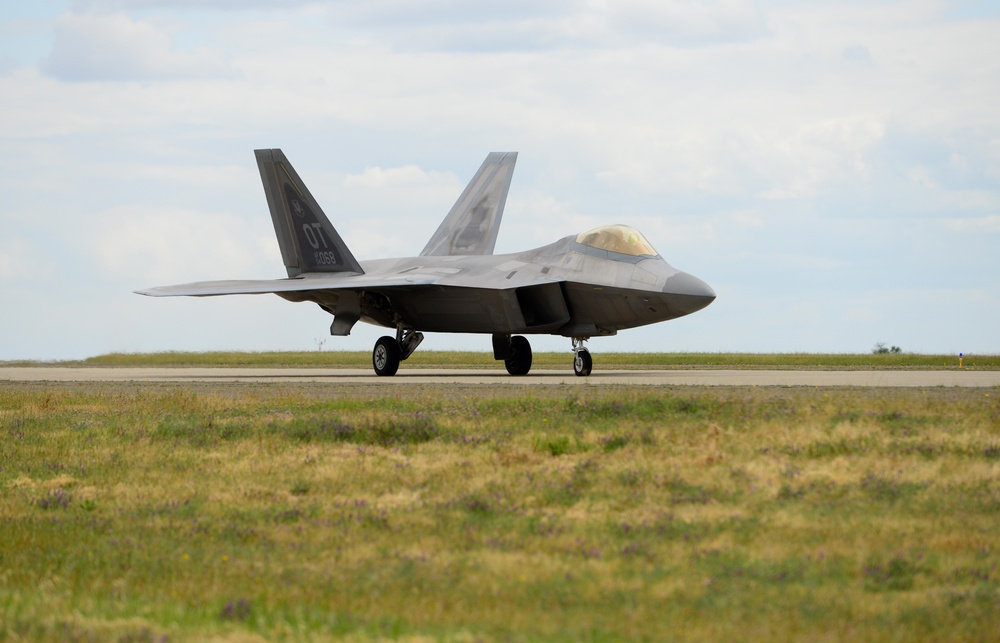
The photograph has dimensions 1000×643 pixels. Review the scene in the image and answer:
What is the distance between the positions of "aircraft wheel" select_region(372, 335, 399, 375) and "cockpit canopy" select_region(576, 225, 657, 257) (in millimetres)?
6130

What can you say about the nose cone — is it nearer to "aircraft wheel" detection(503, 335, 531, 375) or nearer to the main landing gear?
"aircraft wheel" detection(503, 335, 531, 375)

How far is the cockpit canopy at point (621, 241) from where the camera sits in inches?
980

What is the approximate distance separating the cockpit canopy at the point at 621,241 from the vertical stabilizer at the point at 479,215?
8067mm

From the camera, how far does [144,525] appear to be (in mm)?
9305

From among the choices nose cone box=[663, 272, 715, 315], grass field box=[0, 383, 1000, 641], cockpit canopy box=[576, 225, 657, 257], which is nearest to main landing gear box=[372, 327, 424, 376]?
cockpit canopy box=[576, 225, 657, 257]

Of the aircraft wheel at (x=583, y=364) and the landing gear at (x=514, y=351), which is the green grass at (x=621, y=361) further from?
the aircraft wheel at (x=583, y=364)

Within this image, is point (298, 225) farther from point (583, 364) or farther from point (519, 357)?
point (583, 364)

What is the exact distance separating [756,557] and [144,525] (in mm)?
5080

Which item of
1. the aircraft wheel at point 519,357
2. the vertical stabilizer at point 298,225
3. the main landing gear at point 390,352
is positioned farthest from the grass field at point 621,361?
the vertical stabilizer at point 298,225

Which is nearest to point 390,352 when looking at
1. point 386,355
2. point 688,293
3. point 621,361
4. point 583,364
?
point 386,355

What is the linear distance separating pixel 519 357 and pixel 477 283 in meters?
3.02

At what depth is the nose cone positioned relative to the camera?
2344cm

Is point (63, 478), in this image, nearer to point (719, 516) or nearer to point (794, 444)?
point (719, 516)

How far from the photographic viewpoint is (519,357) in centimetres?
2825
